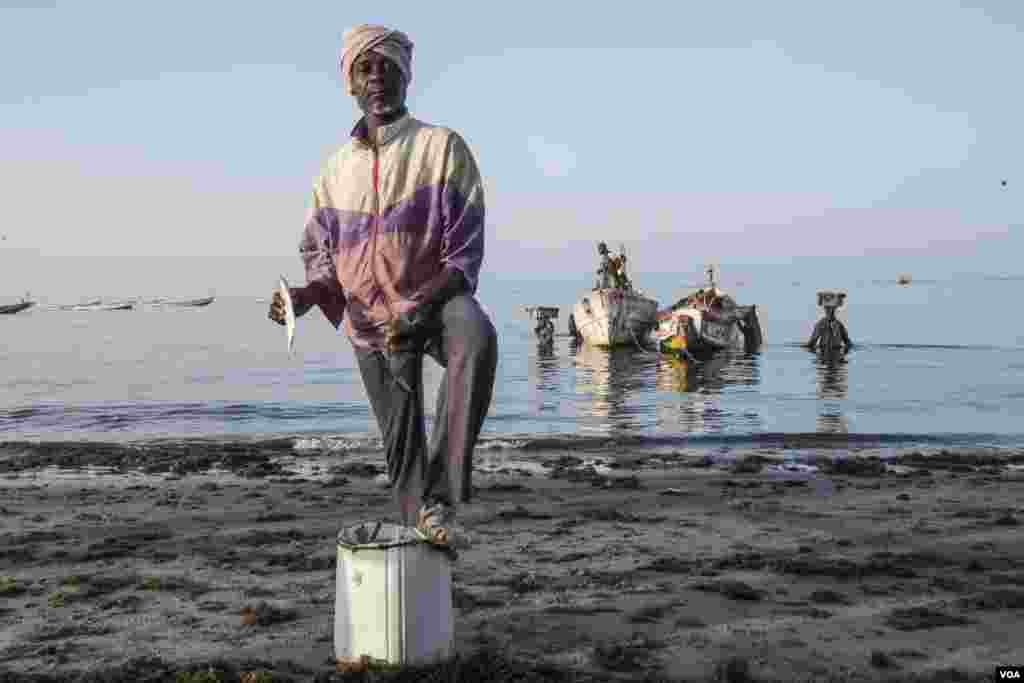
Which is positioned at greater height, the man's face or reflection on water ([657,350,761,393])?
the man's face

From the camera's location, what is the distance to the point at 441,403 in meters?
4.43

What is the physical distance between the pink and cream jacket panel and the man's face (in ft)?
0.31

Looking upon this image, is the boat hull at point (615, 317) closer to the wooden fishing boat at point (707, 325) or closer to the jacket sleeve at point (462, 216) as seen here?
the wooden fishing boat at point (707, 325)

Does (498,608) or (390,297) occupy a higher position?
(390,297)

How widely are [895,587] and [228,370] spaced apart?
38.8 metres

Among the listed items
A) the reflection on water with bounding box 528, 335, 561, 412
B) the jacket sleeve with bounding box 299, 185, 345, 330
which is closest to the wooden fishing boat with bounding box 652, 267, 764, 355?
the reflection on water with bounding box 528, 335, 561, 412

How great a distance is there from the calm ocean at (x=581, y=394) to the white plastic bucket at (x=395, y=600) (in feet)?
42.4

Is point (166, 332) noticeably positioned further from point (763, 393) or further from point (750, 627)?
point (750, 627)

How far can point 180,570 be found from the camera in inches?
281

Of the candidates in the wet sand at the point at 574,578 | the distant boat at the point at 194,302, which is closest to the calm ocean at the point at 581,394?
the wet sand at the point at 574,578

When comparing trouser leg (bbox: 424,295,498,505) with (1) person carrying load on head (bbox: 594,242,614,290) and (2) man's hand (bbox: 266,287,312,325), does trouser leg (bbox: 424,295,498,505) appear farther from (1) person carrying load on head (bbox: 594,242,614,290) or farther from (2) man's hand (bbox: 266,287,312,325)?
(1) person carrying load on head (bbox: 594,242,614,290)

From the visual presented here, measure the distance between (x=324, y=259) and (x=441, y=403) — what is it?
1.01 meters

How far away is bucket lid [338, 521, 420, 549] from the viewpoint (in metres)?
4.35

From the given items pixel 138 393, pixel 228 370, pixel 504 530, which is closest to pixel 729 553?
pixel 504 530
